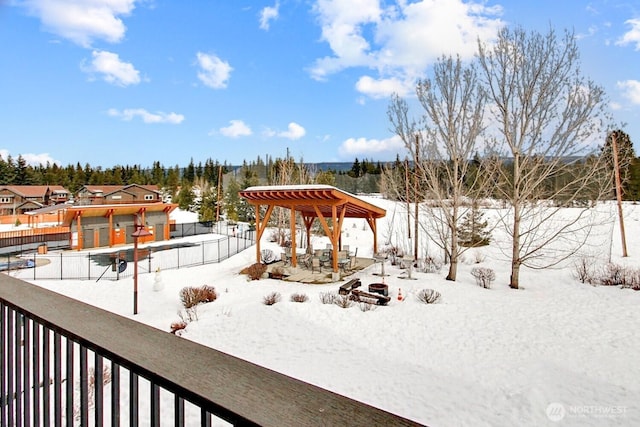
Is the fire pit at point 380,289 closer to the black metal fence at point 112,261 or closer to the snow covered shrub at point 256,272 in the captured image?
the snow covered shrub at point 256,272

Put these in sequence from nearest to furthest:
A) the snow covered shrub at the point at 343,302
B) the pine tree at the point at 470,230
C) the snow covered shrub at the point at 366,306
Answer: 1. the snow covered shrub at the point at 366,306
2. the snow covered shrub at the point at 343,302
3. the pine tree at the point at 470,230

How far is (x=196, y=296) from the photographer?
9.80 meters

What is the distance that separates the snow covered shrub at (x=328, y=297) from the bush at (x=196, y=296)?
3.20 metres

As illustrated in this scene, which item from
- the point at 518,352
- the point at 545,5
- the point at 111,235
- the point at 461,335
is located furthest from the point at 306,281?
the point at 111,235

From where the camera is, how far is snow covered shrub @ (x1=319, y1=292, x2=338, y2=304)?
9385 mm

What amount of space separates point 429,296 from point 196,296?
6.46 metres

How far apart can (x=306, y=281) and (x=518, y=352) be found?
22.1 ft

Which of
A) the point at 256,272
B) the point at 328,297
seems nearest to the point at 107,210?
the point at 256,272

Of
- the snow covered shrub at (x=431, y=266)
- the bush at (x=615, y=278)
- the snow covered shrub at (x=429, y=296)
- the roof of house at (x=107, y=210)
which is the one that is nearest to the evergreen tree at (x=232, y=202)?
the roof of house at (x=107, y=210)

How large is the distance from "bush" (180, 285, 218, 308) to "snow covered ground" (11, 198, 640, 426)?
38cm

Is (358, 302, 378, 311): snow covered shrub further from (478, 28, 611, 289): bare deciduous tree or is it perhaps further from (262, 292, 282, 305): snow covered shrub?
(478, 28, 611, 289): bare deciduous tree

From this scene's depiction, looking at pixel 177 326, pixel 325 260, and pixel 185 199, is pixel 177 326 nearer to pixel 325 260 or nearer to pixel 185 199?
pixel 325 260

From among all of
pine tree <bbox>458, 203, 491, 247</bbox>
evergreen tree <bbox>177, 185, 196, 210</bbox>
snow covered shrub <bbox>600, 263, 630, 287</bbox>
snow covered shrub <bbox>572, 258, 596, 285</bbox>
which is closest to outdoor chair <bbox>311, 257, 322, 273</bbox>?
pine tree <bbox>458, 203, 491, 247</bbox>

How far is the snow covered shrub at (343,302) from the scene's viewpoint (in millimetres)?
9102
